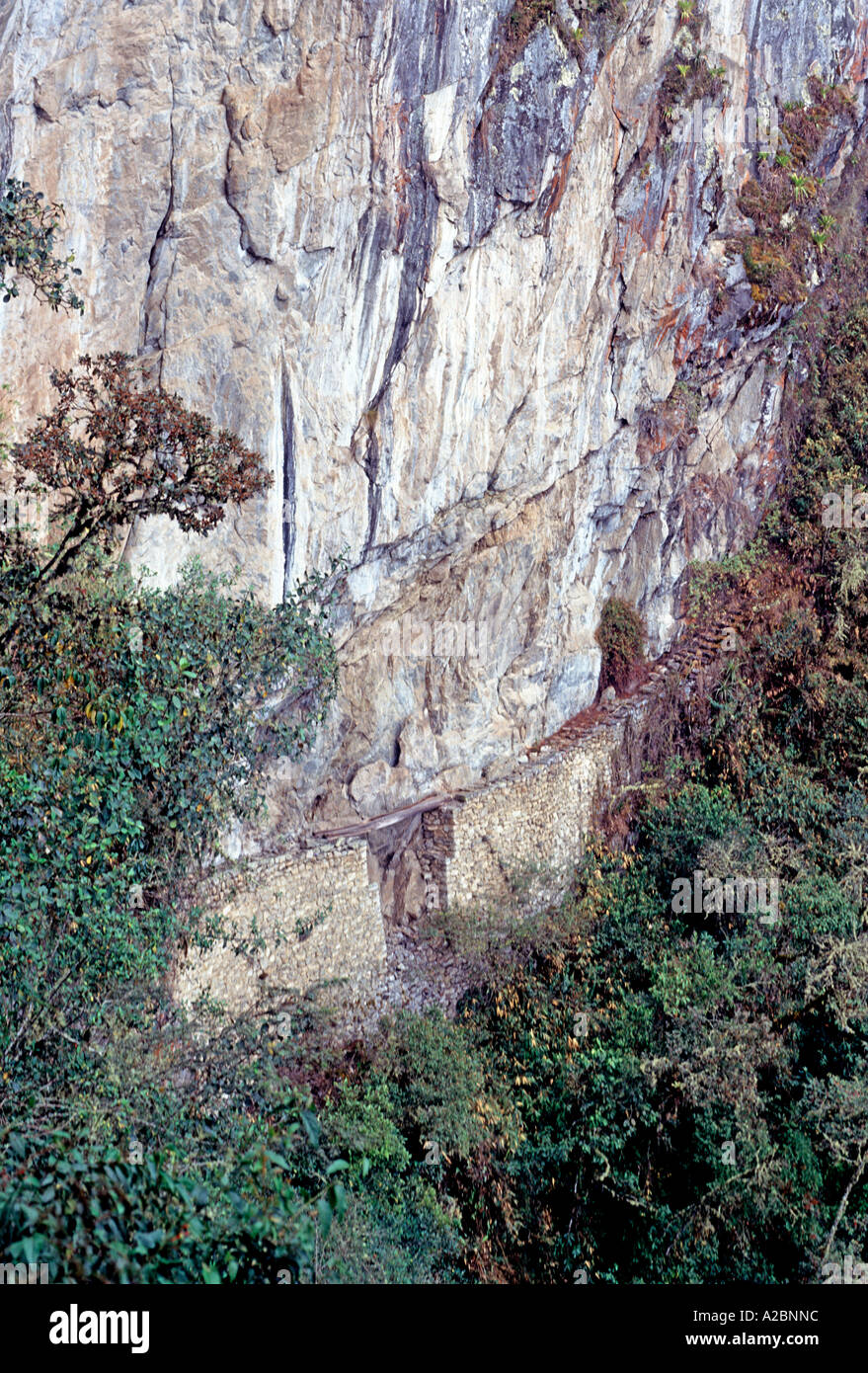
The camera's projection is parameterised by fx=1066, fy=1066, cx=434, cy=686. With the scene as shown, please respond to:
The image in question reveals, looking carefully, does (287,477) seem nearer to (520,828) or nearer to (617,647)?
(520,828)

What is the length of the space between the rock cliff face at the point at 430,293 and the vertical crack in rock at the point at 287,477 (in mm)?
37

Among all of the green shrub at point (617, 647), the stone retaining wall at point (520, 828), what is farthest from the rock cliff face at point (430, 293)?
the stone retaining wall at point (520, 828)

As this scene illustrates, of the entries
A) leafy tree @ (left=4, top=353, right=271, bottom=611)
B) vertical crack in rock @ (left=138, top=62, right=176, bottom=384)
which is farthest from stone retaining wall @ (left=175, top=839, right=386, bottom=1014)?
vertical crack in rock @ (left=138, top=62, right=176, bottom=384)

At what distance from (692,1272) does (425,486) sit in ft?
33.0

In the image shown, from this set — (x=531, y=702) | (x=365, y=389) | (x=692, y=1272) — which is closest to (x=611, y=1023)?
(x=692, y=1272)

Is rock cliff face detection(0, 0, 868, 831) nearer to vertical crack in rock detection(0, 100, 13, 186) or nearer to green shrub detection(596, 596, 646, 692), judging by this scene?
vertical crack in rock detection(0, 100, 13, 186)

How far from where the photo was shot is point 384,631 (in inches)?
630

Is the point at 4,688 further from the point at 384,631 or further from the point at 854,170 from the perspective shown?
the point at 854,170

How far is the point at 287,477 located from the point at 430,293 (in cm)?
308

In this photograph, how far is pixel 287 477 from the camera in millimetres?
13359

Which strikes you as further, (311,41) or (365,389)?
(365,389)

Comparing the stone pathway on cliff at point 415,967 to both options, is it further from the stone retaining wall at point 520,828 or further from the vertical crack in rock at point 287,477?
the vertical crack in rock at point 287,477

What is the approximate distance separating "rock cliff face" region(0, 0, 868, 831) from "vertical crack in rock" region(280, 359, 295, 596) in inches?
1.5

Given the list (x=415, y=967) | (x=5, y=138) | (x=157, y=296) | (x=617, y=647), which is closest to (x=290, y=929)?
(x=415, y=967)
